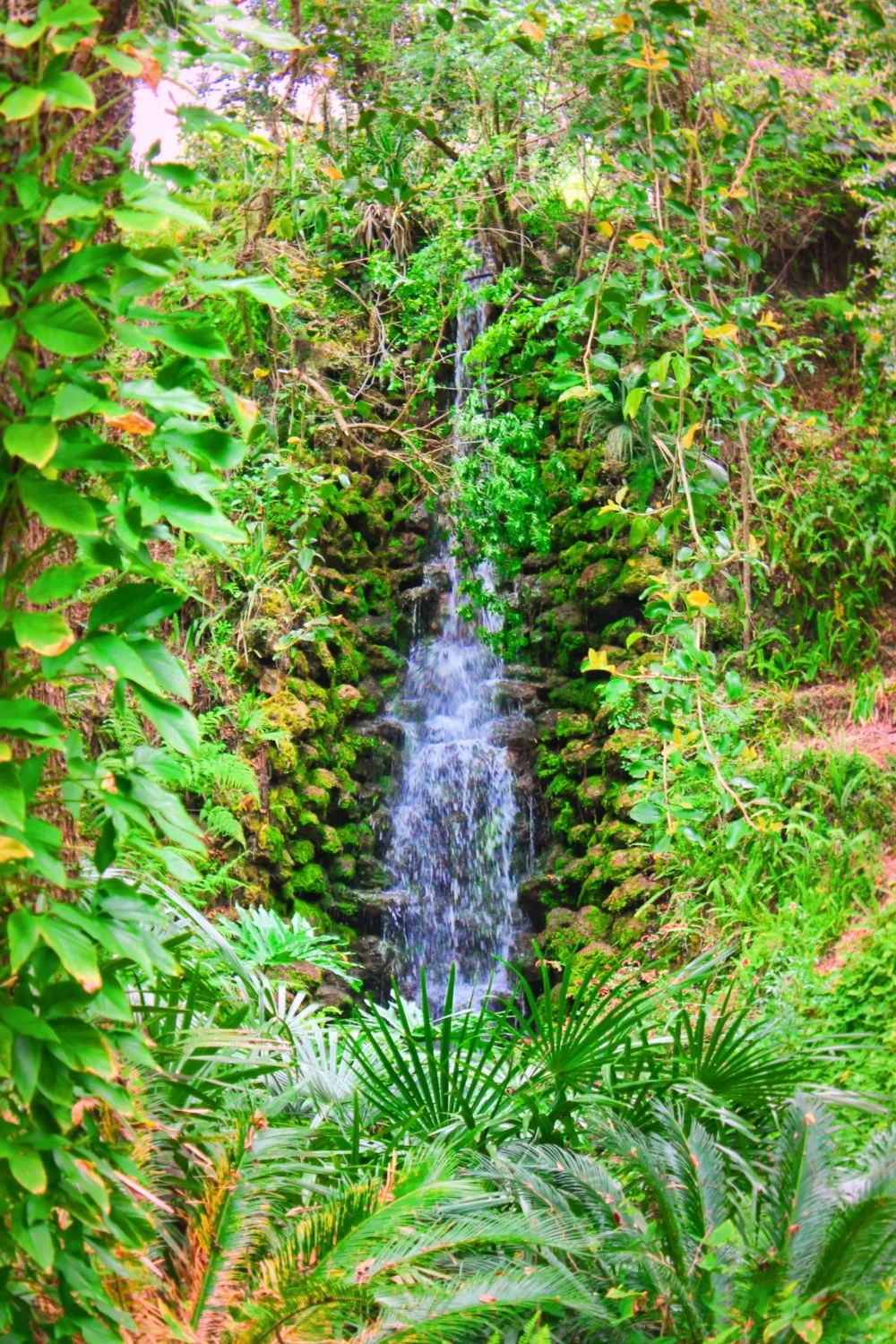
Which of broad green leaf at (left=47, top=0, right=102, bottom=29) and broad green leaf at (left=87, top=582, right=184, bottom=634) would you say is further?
broad green leaf at (left=87, top=582, right=184, bottom=634)

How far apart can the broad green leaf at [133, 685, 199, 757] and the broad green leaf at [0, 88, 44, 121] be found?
0.81 metres

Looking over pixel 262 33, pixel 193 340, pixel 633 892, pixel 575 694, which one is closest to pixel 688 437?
pixel 262 33

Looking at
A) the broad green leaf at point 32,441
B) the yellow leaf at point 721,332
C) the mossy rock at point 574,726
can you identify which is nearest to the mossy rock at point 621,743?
the mossy rock at point 574,726

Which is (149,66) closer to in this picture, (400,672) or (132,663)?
(132,663)

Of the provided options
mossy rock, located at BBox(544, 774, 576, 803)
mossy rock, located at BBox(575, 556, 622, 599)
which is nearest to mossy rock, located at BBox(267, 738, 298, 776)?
mossy rock, located at BBox(544, 774, 576, 803)

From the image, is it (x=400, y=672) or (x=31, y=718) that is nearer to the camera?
(x=31, y=718)

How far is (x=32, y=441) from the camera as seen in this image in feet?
5.47

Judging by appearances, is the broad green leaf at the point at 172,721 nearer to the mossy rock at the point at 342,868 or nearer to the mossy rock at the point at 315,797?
the mossy rock at the point at 315,797

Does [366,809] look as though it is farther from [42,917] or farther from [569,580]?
[42,917]

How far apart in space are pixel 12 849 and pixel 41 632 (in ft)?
1.00

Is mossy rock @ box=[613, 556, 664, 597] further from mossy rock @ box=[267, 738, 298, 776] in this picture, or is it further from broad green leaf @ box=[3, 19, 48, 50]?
broad green leaf @ box=[3, 19, 48, 50]

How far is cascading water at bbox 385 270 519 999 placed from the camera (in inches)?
304

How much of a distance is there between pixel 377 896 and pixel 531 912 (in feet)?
3.26

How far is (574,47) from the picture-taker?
7.32 metres
